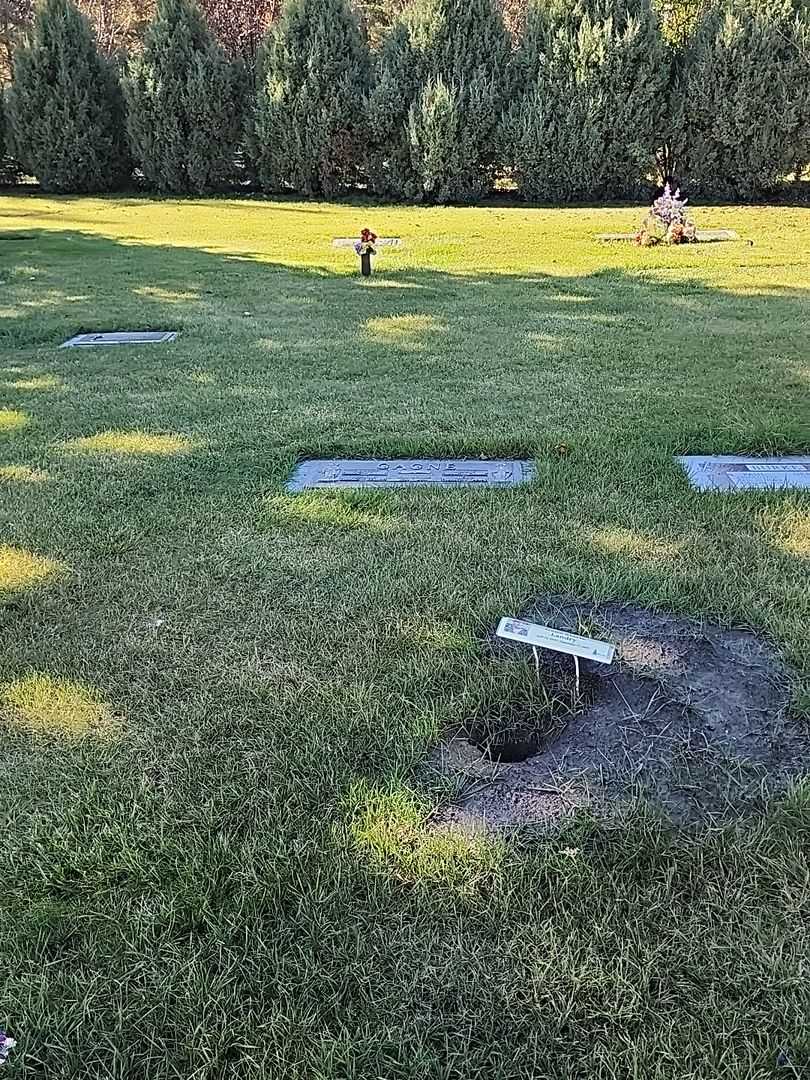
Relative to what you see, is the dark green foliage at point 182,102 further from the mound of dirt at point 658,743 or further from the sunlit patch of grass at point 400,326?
the mound of dirt at point 658,743

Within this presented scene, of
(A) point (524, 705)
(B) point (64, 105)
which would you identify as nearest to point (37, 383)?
(A) point (524, 705)

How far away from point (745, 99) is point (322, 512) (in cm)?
1361

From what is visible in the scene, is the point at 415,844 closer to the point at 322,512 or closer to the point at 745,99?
the point at 322,512

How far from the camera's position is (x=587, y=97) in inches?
540

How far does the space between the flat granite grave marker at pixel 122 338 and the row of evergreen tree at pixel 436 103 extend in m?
10.1

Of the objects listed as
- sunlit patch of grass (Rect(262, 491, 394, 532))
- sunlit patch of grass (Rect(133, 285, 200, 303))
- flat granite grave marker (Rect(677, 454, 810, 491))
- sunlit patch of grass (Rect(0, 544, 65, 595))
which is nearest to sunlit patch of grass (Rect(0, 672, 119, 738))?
sunlit patch of grass (Rect(0, 544, 65, 595))

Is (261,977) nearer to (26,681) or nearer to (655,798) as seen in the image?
(655,798)

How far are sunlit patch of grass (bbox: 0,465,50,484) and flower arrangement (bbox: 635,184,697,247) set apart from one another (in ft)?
24.0

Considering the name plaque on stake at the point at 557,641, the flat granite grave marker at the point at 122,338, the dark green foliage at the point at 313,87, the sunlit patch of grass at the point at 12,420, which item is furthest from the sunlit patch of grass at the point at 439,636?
the dark green foliage at the point at 313,87

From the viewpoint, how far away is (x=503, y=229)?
11141 mm

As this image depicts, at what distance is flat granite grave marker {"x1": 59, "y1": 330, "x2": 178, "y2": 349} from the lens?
5.43 m

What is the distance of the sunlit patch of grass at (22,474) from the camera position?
3.24 m

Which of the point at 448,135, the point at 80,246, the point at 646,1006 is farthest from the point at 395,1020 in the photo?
the point at 448,135

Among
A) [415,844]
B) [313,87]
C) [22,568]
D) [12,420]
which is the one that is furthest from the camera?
[313,87]
